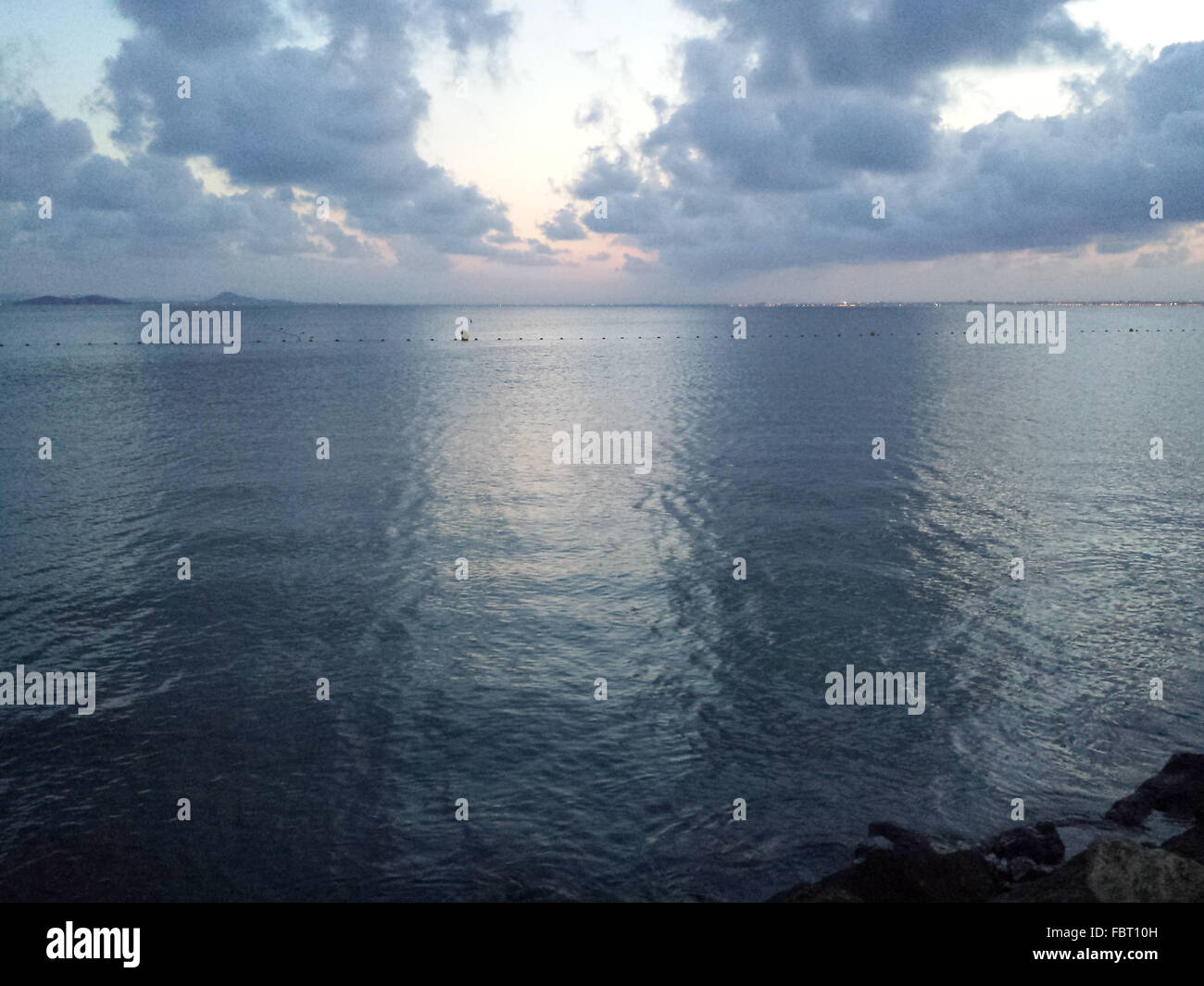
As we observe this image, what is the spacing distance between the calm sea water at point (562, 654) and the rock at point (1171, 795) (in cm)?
72

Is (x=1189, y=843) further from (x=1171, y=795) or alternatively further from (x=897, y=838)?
(x=897, y=838)

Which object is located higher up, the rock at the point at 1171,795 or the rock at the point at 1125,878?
the rock at the point at 1125,878

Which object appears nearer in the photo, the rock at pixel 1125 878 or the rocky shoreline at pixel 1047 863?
the rock at pixel 1125 878

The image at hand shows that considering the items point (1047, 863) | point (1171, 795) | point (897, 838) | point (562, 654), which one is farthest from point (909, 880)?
point (562, 654)

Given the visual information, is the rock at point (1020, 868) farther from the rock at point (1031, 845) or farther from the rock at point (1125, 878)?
the rock at point (1125, 878)

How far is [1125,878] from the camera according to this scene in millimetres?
12602

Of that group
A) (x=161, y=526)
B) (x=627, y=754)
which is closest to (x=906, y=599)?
(x=627, y=754)

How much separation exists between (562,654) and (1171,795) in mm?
14488

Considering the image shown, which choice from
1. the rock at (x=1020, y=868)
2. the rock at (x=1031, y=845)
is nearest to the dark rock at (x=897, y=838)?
the rock at (x=1031, y=845)

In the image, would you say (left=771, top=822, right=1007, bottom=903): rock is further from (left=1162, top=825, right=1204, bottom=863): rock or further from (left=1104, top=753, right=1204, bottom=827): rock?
(left=1104, top=753, right=1204, bottom=827): rock

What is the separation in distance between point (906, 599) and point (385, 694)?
54.8 ft

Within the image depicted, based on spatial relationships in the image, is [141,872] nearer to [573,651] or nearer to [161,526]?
[573,651]

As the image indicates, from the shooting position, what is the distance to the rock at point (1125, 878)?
12.4 metres

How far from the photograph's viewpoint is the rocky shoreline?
1261cm
